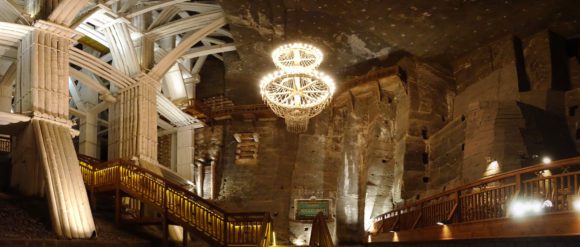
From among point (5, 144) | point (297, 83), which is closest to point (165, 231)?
point (297, 83)

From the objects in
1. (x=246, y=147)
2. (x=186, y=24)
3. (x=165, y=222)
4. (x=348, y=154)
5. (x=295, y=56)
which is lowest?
(x=165, y=222)

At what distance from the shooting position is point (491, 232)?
11062 millimetres

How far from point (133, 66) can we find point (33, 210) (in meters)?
9.14

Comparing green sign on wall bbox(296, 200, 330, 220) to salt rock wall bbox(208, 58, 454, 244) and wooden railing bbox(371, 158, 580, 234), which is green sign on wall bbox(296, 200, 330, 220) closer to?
salt rock wall bbox(208, 58, 454, 244)

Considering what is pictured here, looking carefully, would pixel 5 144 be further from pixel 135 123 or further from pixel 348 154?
pixel 348 154

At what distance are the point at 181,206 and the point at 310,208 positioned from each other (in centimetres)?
1118

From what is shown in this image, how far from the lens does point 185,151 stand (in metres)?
27.5

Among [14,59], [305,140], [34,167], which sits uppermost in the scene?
[14,59]

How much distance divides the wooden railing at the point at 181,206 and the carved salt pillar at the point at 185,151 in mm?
8474

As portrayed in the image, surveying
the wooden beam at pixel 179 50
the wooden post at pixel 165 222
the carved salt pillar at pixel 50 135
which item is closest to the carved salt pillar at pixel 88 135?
the wooden beam at pixel 179 50

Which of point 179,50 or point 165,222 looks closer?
point 165,222

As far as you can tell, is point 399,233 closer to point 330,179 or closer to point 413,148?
point 413,148

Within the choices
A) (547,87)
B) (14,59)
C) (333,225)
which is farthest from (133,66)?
(547,87)

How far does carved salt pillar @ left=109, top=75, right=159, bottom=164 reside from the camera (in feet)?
72.7
